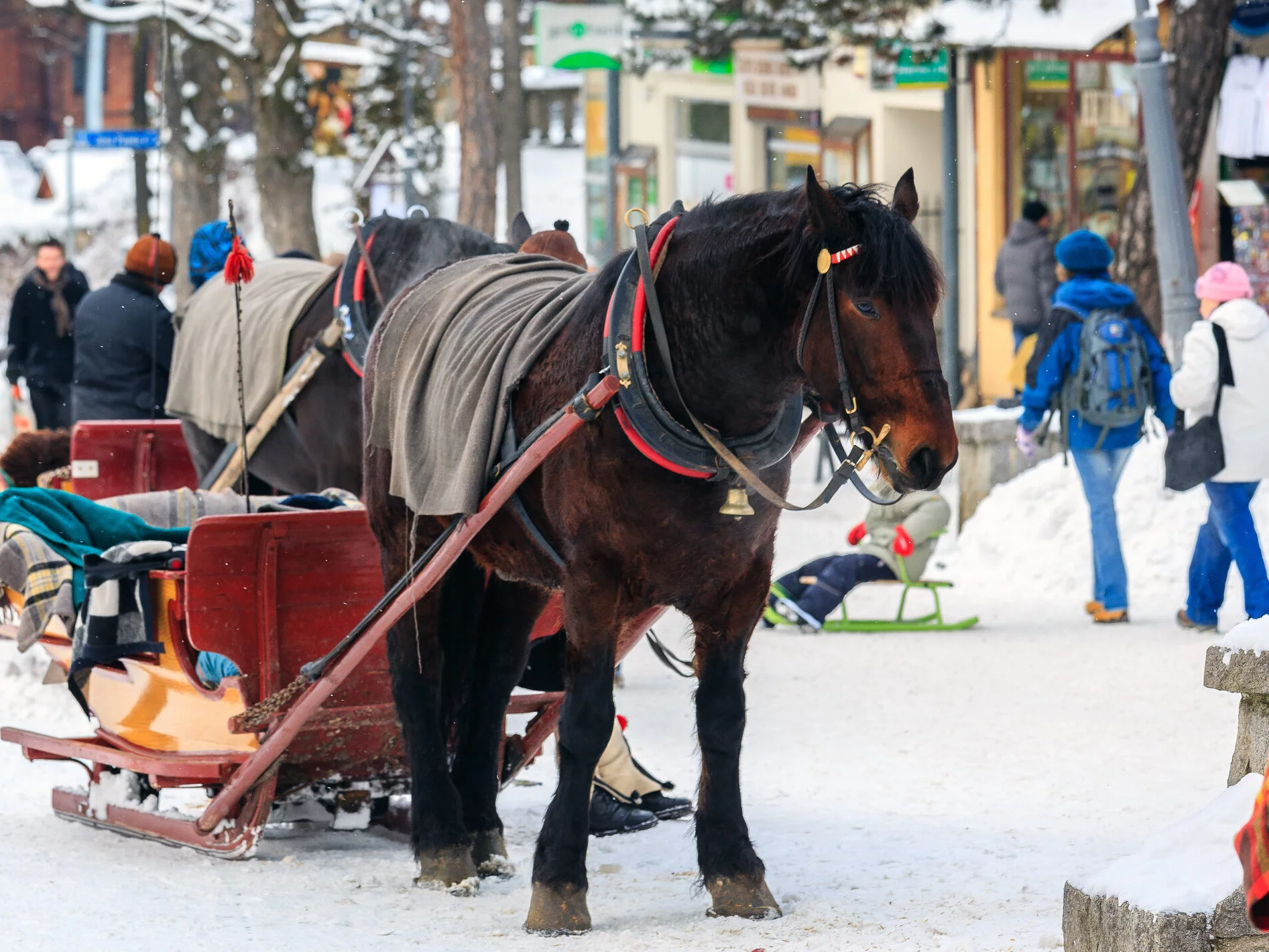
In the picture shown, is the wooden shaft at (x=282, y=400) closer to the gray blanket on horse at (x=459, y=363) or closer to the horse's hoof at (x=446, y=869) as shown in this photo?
the gray blanket on horse at (x=459, y=363)

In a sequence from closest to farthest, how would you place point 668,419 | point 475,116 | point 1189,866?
point 1189,866
point 668,419
point 475,116

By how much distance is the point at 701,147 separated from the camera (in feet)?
100

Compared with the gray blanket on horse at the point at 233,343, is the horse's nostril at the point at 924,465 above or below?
below

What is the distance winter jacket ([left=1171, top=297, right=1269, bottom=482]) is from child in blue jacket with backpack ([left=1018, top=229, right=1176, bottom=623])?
68cm

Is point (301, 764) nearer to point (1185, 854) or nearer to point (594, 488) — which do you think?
point (594, 488)

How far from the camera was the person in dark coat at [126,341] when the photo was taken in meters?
9.54

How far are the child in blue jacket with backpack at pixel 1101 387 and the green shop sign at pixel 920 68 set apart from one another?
718 centimetres

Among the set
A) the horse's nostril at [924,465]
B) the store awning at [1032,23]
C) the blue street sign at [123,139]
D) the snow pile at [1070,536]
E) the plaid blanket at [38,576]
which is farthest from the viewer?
the store awning at [1032,23]

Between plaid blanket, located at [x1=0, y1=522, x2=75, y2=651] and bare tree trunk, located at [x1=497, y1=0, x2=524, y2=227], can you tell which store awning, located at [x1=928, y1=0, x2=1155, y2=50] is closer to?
bare tree trunk, located at [x1=497, y1=0, x2=524, y2=227]

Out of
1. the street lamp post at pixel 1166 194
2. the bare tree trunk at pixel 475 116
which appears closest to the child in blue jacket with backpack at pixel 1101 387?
the street lamp post at pixel 1166 194

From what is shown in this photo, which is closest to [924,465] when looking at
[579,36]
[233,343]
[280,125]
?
[233,343]

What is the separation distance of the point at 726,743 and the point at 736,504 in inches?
27.5

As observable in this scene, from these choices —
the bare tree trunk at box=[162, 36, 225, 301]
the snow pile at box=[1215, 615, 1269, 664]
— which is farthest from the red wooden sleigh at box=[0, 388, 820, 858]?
the bare tree trunk at box=[162, 36, 225, 301]

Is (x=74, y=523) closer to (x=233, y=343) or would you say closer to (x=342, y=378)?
(x=342, y=378)
